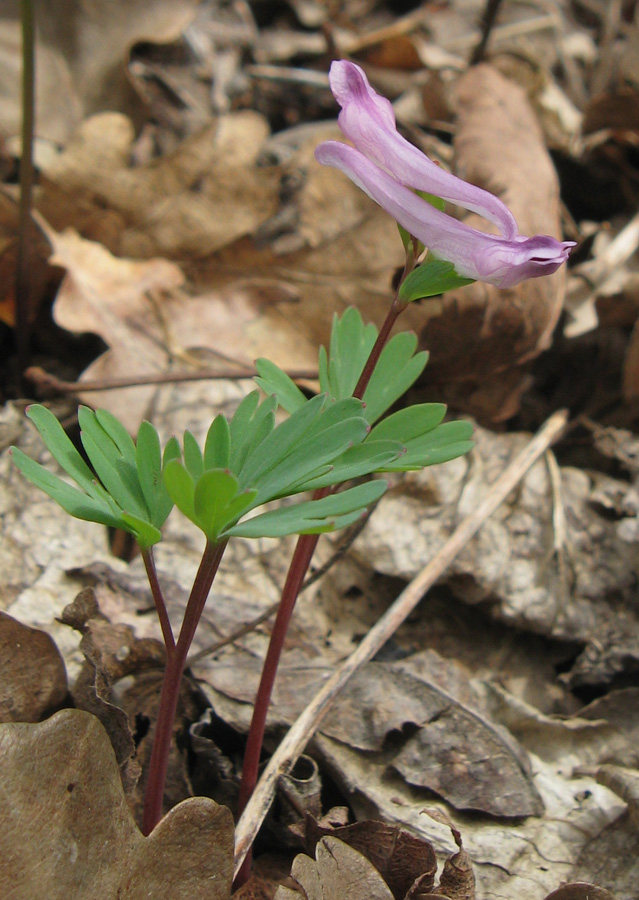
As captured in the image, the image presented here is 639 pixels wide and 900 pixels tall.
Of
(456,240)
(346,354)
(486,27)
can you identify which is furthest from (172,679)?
(486,27)

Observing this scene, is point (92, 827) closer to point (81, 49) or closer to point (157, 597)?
point (157, 597)

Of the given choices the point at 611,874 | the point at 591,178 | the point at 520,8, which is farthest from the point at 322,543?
the point at 520,8

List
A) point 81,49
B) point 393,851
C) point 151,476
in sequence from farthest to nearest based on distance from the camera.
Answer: point 81,49 → point 393,851 → point 151,476

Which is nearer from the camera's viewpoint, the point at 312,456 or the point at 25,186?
the point at 312,456

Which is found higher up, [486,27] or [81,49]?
[486,27]

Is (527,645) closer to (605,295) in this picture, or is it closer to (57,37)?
(605,295)

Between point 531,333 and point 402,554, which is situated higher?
point 531,333
